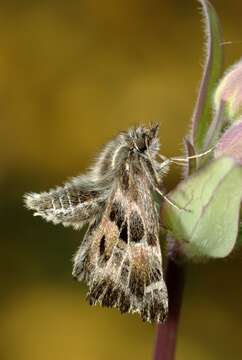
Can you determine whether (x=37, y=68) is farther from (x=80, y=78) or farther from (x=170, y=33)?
(x=170, y=33)

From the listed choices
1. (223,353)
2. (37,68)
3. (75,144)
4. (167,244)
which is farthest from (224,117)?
(37,68)

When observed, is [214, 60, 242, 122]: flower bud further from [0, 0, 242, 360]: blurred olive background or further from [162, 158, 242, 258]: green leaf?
[0, 0, 242, 360]: blurred olive background

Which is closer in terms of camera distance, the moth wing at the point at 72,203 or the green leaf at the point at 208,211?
the green leaf at the point at 208,211

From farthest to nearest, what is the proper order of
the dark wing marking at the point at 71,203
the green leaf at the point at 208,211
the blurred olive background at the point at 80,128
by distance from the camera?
the blurred olive background at the point at 80,128 < the dark wing marking at the point at 71,203 < the green leaf at the point at 208,211

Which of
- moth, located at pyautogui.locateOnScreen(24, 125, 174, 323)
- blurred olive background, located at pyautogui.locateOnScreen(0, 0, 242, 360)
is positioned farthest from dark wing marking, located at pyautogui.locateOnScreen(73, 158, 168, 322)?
blurred olive background, located at pyautogui.locateOnScreen(0, 0, 242, 360)

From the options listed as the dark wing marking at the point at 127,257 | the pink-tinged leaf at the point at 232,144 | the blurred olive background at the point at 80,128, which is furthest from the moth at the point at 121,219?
the blurred olive background at the point at 80,128

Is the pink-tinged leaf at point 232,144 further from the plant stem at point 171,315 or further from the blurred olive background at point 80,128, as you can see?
the blurred olive background at point 80,128
